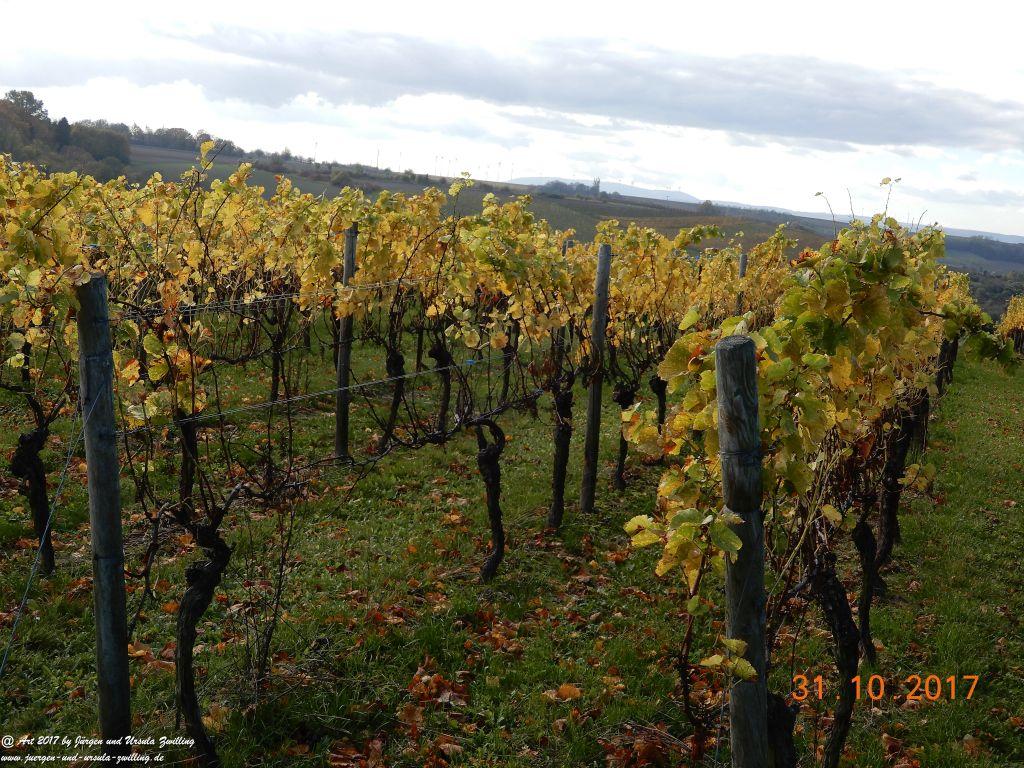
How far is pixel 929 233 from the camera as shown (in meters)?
4.02

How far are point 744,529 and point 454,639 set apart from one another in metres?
2.67

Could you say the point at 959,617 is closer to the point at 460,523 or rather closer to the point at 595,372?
the point at 595,372

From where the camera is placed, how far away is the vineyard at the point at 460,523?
7.89 feet

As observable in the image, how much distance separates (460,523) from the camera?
614cm

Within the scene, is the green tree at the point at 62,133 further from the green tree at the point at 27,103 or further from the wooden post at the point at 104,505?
the wooden post at the point at 104,505

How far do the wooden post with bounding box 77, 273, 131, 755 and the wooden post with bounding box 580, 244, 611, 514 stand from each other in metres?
4.33

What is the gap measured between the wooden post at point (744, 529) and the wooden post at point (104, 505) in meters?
2.21

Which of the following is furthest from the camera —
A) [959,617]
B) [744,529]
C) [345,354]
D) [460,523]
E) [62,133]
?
[62,133]

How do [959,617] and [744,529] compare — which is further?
[959,617]

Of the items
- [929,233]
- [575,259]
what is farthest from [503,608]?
[575,259]

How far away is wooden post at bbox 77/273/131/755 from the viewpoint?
8.72 feet

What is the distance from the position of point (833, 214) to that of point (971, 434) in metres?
9.44

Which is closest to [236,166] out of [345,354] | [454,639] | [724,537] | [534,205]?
[345,354]

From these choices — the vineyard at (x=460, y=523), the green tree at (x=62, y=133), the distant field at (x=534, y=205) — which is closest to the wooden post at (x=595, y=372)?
the vineyard at (x=460, y=523)
